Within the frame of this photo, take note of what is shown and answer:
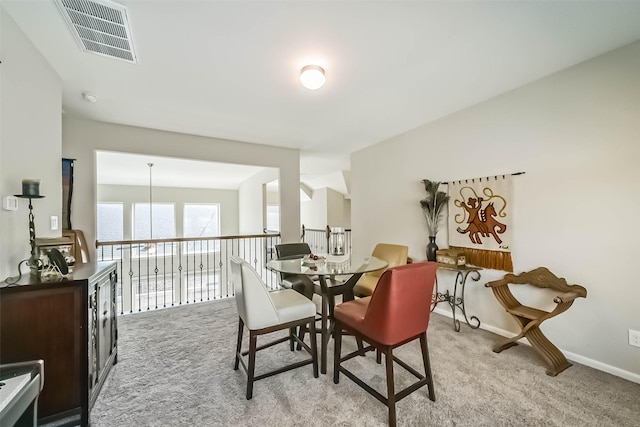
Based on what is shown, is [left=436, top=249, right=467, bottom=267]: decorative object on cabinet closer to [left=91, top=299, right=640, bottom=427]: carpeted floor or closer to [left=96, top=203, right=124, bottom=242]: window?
[left=91, top=299, right=640, bottom=427]: carpeted floor

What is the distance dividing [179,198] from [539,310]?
9.47 meters

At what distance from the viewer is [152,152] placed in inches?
140

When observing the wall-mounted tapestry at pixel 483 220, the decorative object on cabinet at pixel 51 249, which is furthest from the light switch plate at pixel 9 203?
A: the wall-mounted tapestry at pixel 483 220

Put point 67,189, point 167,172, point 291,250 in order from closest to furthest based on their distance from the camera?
point 67,189
point 291,250
point 167,172

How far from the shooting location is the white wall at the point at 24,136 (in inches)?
61.3

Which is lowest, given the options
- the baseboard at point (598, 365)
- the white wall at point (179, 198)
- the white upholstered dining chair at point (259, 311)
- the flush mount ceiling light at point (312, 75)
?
the baseboard at point (598, 365)

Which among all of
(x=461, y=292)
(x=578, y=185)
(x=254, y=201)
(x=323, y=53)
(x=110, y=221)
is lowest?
(x=461, y=292)

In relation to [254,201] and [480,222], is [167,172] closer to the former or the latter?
[254,201]

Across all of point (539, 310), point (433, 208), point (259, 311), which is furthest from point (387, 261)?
point (259, 311)

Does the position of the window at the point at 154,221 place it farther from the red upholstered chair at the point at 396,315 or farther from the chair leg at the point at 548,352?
the chair leg at the point at 548,352

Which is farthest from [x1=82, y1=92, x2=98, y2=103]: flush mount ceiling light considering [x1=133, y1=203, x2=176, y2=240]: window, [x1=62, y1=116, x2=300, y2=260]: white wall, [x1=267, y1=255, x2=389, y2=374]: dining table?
[x1=133, y1=203, x2=176, y2=240]: window

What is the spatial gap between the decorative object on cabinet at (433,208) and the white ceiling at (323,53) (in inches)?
37.9

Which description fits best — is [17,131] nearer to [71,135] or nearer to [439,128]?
[71,135]

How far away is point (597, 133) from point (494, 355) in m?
2.17
